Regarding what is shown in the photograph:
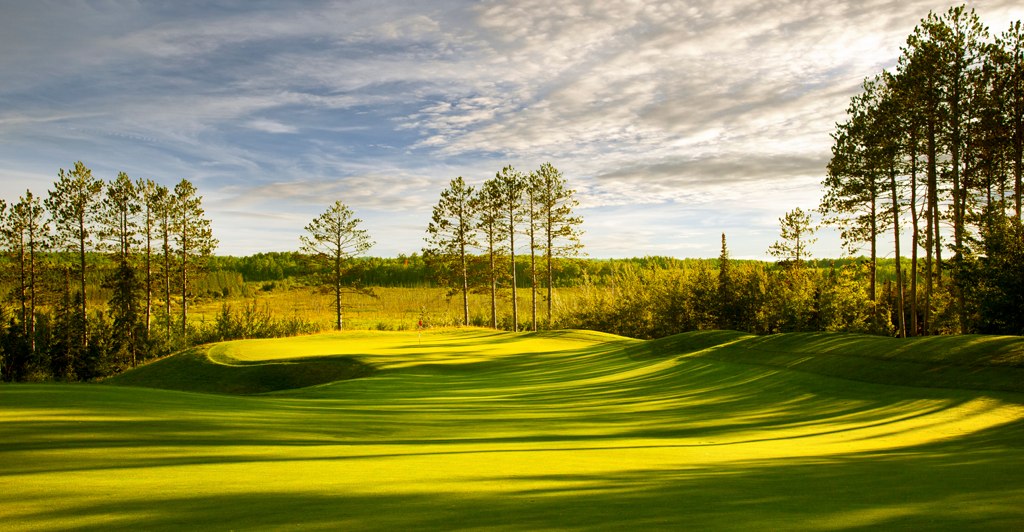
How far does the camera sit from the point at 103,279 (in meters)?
45.6

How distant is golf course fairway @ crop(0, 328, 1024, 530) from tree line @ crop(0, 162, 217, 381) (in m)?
32.3

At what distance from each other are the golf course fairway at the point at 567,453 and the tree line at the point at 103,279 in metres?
32.3

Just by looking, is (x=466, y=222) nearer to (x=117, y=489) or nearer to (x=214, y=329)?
(x=214, y=329)

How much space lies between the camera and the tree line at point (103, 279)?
37469 mm

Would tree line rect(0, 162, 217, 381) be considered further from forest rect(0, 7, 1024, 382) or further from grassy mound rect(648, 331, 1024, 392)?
grassy mound rect(648, 331, 1024, 392)

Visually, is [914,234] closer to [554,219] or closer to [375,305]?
[554,219]

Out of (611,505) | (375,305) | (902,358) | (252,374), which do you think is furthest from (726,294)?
(375,305)

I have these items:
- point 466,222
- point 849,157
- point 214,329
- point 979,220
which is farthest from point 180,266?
point 979,220

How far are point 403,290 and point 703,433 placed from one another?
280ft

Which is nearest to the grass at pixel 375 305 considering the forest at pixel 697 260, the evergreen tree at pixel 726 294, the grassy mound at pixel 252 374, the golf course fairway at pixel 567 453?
the forest at pixel 697 260

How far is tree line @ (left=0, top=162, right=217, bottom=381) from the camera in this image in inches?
1475

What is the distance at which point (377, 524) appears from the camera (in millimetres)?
3186

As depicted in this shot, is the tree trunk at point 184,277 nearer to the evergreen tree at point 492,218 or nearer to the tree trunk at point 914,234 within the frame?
the evergreen tree at point 492,218

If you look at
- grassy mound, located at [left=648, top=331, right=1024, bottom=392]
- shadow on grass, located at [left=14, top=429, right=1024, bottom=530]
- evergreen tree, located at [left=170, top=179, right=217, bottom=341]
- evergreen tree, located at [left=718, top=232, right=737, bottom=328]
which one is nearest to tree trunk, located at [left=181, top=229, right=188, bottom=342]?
evergreen tree, located at [left=170, top=179, right=217, bottom=341]
